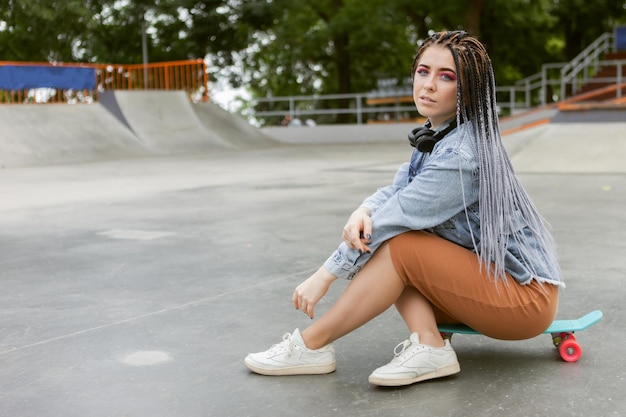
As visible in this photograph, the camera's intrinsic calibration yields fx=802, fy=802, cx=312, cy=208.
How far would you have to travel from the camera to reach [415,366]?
8.82 ft

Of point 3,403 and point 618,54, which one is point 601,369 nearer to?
point 3,403

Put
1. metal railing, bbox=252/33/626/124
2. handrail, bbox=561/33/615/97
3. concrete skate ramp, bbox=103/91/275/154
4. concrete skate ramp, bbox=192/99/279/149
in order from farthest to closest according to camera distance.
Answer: metal railing, bbox=252/33/626/124
concrete skate ramp, bbox=192/99/279/149
handrail, bbox=561/33/615/97
concrete skate ramp, bbox=103/91/275/154

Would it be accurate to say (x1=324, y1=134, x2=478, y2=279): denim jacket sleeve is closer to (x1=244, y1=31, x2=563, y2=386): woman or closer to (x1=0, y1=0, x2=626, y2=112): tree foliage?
(x1=244, y1=31, x2=563, y2=386): woman

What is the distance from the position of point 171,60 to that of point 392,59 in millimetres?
7932

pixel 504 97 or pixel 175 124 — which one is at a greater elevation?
pixel 504 97

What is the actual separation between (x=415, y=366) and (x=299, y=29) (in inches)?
1087

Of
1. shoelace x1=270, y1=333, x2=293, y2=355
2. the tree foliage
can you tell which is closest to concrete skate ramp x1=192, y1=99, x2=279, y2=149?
the tree foliage

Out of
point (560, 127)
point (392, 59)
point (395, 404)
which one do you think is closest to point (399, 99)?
point (392, 59)

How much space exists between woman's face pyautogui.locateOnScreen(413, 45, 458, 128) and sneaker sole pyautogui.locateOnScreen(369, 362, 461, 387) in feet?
2.85

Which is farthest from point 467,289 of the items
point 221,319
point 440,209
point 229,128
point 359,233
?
point 229,128

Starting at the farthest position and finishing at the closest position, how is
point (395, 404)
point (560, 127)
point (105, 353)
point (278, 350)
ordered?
1. point (560, 127)
2. point (105, 353)
3. point (278, 350)
4. point (395, 404)

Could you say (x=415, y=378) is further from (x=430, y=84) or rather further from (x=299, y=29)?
(x=299, y=29)

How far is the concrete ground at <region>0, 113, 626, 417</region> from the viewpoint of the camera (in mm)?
2607

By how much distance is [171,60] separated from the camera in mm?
28859
